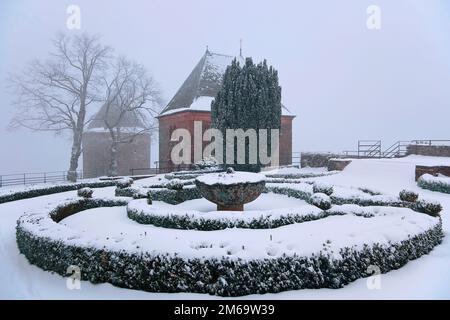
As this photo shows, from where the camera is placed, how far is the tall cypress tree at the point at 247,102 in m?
20.9

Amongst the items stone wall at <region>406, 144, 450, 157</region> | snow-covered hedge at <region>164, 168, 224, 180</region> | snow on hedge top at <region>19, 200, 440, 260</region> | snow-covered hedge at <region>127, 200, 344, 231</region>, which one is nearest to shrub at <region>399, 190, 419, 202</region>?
snow on hedge top at <region>19, 200, 440, 260</region>

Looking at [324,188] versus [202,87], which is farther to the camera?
[202,87]

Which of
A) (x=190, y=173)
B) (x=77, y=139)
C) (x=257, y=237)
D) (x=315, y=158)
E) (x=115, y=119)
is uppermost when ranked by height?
(x=115, y=119)

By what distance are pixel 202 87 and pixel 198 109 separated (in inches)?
113

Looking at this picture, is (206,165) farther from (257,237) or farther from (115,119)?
(257,237)

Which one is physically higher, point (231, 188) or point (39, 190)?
point (231, 188)

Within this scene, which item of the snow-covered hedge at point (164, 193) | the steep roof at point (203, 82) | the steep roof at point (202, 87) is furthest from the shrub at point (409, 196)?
the steep roof at point (203, 82)

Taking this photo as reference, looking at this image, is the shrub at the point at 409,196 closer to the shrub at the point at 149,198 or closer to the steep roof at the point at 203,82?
the shrub at the point at 149,198

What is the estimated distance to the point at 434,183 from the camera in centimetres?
1327

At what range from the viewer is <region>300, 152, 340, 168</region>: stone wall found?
89.9 ft

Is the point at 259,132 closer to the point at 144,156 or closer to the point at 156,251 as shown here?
the point at 156,251

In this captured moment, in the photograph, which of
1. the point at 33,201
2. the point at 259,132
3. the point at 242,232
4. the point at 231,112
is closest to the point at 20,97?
the point at 33,201

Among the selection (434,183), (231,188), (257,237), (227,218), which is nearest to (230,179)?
(231,188)

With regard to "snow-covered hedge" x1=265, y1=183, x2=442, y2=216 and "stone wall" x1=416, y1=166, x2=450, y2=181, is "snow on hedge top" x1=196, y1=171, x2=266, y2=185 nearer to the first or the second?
"snow-covered hedge" x1=265, y1=183, x2=442, y2=216
